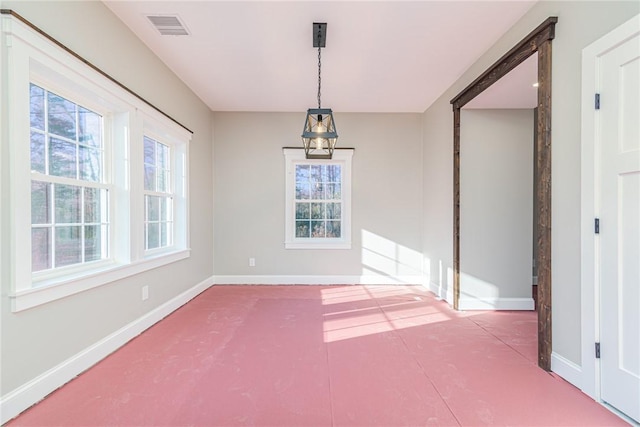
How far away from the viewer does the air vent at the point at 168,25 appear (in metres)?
2.55

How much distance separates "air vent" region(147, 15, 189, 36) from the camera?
2.55 m

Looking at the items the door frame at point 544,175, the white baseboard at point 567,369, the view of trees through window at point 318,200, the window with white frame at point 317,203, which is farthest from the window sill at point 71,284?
the white baseboard at point 567,369

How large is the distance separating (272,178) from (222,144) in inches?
39.6

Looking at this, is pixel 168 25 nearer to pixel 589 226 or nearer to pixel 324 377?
pixel 324 377

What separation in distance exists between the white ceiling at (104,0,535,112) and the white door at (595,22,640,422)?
3.54 feet

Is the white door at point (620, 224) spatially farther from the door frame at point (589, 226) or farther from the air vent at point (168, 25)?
the air vent at point (168, 25)

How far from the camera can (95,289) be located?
2359mm

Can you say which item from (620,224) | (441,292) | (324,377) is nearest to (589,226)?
(620,224)

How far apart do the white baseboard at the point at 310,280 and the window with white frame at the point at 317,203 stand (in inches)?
20.5

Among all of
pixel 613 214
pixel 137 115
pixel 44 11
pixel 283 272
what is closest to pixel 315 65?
pixel 137 115

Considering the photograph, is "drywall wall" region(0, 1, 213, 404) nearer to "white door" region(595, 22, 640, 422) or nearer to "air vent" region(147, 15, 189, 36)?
"air vent" region(147, 15, 189, 36)

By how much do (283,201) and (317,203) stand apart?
1.88 feet

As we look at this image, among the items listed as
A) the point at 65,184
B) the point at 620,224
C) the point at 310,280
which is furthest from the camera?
the point at 310,280

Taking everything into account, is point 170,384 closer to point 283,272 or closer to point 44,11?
point 44,11
